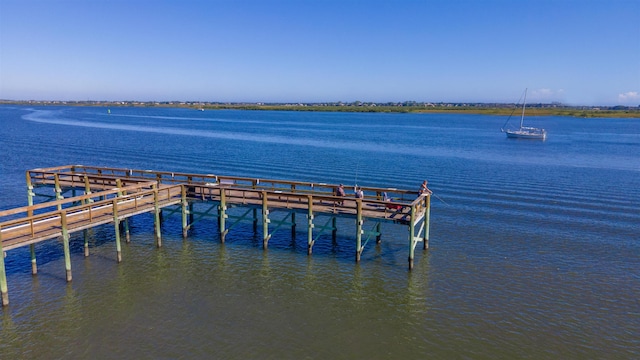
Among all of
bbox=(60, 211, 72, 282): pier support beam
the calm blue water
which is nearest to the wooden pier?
bbox=(60, 211, 72, 282): pier support beam

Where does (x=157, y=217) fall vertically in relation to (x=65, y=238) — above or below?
below

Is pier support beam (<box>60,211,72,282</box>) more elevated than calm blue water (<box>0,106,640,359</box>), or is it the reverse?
pier support beam (<box>60,211,72,282</box>)

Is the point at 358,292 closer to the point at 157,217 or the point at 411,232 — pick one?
the point at 411,232

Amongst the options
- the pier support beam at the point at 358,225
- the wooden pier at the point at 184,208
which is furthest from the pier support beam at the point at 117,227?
the pier support beam at the point at 358,225

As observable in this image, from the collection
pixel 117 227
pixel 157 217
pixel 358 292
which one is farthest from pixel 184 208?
pixel 358 292

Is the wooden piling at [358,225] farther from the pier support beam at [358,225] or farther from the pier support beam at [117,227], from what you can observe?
the pier support beam at [117,227]

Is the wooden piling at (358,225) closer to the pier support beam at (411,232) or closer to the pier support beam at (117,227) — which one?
the pier support beam at (411,232)

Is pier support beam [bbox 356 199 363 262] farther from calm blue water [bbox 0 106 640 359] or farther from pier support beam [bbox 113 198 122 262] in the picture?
pier support beam [bbox 113 198 122 262]

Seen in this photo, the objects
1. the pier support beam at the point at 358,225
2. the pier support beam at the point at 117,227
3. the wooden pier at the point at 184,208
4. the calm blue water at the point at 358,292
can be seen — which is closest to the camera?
the calm blue water at the point at 358,292

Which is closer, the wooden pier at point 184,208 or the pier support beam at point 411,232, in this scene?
the wooden pier at point 184,208

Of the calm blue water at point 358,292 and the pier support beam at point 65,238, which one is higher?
the pier support beam at point 65,238

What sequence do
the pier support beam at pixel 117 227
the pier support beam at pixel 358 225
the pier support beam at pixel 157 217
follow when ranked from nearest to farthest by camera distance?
the pier support beam at pixel 117 227 → the pier support beam at pixel 358 225 → the pier support beam at pixel 157 217

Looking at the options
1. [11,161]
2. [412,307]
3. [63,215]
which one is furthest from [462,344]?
[11,161]

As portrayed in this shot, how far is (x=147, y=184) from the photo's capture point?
75.1 feet
